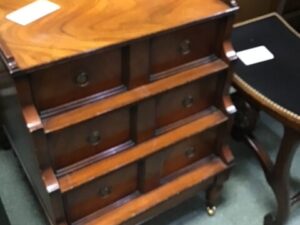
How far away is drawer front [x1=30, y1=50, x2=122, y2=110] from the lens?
2.62 ft

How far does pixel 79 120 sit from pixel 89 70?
108 mm

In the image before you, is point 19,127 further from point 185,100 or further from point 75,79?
point 185,100

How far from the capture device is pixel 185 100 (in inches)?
40.9

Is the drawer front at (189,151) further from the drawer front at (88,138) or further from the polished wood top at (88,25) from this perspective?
the polished wood top at (88,25)

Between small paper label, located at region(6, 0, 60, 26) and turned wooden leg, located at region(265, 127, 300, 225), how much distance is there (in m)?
0.70

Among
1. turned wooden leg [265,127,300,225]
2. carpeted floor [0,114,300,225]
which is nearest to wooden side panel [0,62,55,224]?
carpeted floor [0,114,300,225]

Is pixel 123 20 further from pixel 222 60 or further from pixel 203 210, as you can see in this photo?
pixel 203 210

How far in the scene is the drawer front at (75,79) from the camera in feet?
2.62

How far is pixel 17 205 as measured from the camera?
4.55 ft

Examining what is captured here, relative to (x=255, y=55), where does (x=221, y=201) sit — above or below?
below

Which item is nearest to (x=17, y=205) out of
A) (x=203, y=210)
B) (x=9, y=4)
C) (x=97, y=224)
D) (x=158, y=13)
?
(x=97, y=224)

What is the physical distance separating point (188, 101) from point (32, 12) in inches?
17.3

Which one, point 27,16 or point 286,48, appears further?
point 286,48

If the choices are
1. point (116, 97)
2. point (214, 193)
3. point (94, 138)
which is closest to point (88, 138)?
point (94, 138)
